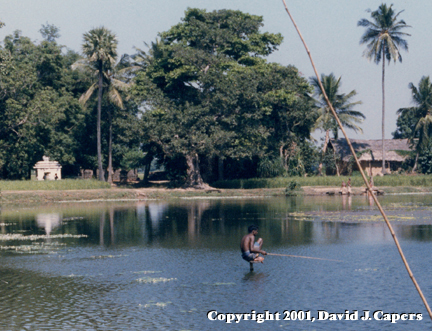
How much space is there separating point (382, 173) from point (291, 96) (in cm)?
1947

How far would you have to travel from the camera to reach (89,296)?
17.7m

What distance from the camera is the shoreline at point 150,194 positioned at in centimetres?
5666

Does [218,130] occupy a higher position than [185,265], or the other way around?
[218,130]

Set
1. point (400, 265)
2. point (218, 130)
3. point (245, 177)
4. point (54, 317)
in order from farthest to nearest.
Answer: point (245, 177) → point (218, 130) → point (400, 265) → point (54, 317)

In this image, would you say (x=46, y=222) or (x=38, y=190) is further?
(x=38, y=190)

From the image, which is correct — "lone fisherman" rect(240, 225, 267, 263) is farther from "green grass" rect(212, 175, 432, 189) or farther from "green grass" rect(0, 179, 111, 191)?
"green grass" rect(212, 175, 432, 189)

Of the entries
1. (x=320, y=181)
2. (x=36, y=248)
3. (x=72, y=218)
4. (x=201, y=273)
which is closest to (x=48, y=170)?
(x=320, y=181)

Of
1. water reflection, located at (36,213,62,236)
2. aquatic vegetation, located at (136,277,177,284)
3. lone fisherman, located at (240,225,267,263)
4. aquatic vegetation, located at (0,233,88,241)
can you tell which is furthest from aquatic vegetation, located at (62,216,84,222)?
lone fisherman, located at (240,225,267,263)

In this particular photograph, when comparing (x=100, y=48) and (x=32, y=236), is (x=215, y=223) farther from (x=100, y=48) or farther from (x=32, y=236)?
(x=100, y=48)

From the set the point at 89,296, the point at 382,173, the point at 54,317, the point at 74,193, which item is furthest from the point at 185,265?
the point at 382,173

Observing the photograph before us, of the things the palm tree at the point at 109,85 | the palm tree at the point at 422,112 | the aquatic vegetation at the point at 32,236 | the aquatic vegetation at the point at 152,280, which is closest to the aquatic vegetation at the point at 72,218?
the aquatic vegetation at the point at 32,236

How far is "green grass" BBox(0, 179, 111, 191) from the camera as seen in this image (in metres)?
59.9

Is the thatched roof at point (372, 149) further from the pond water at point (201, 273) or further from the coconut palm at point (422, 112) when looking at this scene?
the pond water at point (201, 273)

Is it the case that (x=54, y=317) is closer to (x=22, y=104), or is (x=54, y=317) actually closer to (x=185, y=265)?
(x=185, y=265)
